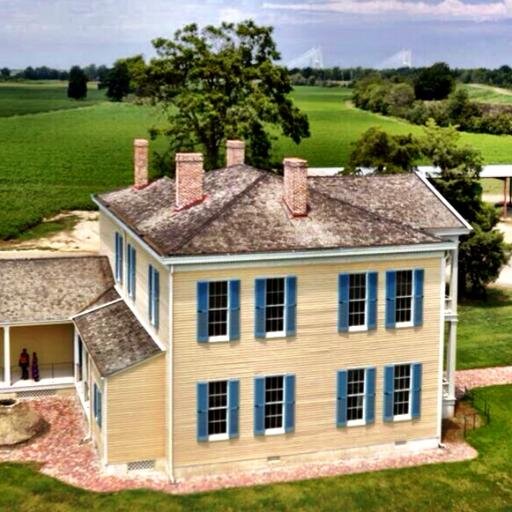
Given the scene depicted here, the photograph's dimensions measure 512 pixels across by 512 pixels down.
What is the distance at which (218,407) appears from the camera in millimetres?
24703

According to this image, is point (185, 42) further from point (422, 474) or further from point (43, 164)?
point (422, 474)

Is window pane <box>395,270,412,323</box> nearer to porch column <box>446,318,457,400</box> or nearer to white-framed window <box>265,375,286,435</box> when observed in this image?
porch column <box>446,318,457,400</box>

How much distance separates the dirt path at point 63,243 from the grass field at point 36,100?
231 feet

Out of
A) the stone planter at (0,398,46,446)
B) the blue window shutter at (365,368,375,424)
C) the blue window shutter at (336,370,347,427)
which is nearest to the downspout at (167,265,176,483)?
the blue window shutter at (336,370,347,427)

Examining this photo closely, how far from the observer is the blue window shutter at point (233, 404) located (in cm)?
2464

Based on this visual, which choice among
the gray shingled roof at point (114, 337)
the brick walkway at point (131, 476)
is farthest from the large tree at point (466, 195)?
the gray shingled roof at point (114, 337)

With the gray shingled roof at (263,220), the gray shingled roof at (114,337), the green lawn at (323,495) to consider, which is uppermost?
the gray shingled roof at (263,220)

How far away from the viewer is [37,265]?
33.2m

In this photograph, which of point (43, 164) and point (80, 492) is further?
point (43, 164)

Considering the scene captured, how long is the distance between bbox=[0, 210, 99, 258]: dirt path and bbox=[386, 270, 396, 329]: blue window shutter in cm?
2966

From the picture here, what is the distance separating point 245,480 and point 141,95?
39638mm

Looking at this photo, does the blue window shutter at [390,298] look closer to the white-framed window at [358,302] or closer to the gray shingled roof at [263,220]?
the white-framed window at [358,302]

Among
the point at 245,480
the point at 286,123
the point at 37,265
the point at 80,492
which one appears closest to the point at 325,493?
the point at 245,480

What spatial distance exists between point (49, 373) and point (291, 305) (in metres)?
11.3
